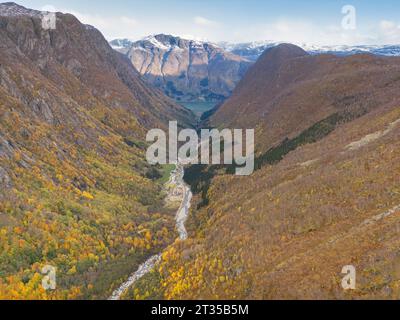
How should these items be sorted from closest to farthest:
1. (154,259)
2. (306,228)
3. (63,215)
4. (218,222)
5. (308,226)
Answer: (306,228)
(308,226)
(154,259)
(218,222)
(63,215)

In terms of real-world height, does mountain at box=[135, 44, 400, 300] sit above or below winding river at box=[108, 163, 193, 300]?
above

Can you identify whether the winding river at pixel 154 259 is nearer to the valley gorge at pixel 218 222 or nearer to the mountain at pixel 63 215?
the valley gorge at pixel 218 222

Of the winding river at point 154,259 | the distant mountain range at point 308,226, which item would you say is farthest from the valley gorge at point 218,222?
the winding river at point 154,259

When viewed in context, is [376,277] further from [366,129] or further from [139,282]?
[366,129]

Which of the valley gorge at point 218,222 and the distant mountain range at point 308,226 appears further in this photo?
the valley gorge at point 218,222

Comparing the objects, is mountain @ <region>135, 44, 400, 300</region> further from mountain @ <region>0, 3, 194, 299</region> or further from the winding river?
mountain @ <region>0, 3, 194, 299</region>

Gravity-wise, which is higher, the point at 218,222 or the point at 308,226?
the point at 308,226

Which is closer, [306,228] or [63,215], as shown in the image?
[306,228]

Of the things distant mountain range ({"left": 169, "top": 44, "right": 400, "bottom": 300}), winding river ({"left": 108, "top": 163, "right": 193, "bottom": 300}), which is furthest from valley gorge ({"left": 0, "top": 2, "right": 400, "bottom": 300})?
winding river ({"left": 108, "top": 163, "right": 193, "bottom": 300})

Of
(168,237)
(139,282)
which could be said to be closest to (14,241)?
(139,282)

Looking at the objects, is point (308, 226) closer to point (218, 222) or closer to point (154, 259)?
point (218, 222)

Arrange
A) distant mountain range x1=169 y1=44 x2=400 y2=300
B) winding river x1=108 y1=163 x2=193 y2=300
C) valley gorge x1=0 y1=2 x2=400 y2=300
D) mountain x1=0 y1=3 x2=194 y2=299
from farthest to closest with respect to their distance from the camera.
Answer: winding river x1=108 y1=163 x2=193 y2=300 → mountain x1=0 y1=3 x2=194 y2=299 → valley gorge x1=0 y1=2 x2=400 y2=300 → distant mountain range x1=169 y1=44 x2=400 y2=300

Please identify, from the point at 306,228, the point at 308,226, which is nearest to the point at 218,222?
the point at 306,228
